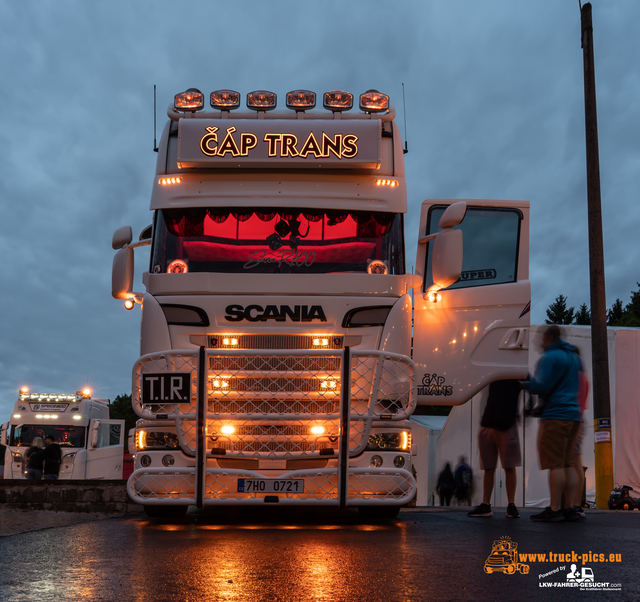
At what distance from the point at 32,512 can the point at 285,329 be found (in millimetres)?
4470

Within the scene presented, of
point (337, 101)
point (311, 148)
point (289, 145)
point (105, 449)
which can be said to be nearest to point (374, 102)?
point (337, 101)

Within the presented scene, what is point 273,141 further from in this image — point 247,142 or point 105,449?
point 105,449

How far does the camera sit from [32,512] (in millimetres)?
8828

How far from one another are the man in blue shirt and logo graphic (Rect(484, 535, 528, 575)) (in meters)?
1.82

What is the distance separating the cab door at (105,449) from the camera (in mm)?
17344

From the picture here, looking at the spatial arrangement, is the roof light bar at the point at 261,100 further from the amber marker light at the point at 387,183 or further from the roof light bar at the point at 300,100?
the amber marker light at the point at 387,183

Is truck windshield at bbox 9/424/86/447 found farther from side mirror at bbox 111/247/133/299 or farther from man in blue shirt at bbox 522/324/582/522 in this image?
man in blue shirt at bbox 522/324/582/522

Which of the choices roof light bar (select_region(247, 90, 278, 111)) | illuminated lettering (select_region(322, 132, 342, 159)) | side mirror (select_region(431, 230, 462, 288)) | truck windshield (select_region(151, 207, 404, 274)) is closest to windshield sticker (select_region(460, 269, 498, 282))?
side mirror (select_region(431, 230, 462, 288))

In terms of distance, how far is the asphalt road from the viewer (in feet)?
11.3

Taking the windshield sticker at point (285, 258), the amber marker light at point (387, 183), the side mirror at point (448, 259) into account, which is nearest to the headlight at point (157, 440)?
the windshield sticker at point (285, 258)

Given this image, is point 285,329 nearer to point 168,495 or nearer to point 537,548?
point 168,495

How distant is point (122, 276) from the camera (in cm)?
747

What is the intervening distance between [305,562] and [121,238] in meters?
4.47


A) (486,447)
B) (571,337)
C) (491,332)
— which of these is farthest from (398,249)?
(571,337)
